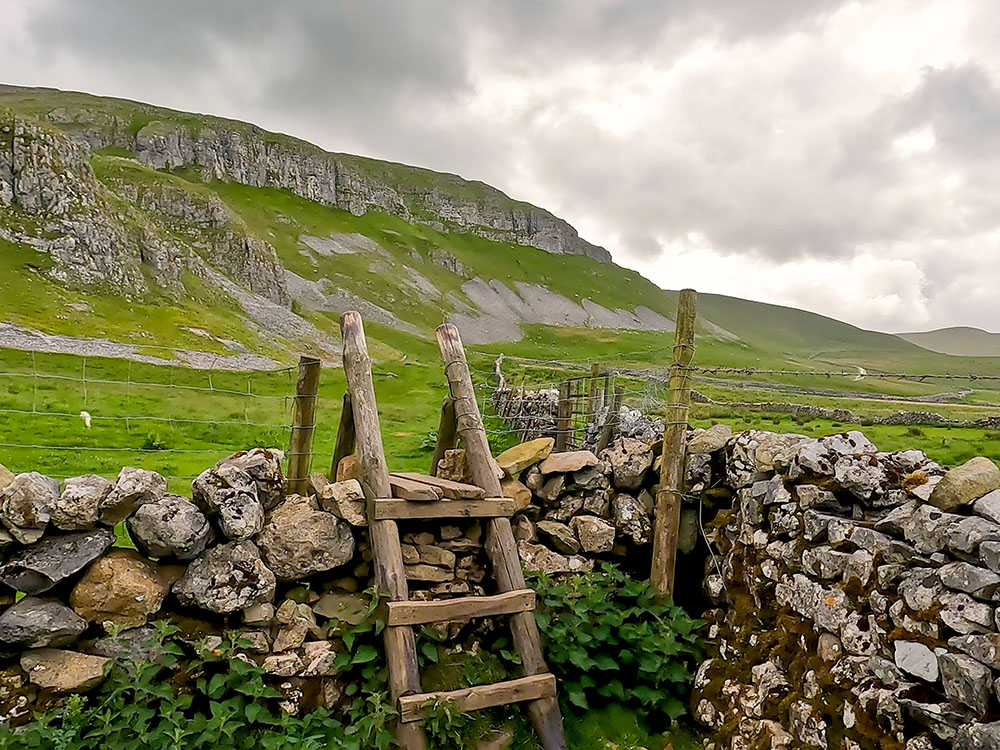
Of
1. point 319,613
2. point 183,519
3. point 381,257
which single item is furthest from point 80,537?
point 381,257

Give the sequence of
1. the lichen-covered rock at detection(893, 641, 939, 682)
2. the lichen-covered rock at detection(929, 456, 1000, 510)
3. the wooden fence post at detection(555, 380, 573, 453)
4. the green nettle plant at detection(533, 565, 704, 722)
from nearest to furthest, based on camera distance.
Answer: the lichen-covered rock at detection(893, 641, 939, 682), the lichen-covered rock at detection(929, 456, 1000, 510), the green nettle plant at detection(533, 565, 704, 722), the wooden fence post at detection(555, 380, 573, 453)

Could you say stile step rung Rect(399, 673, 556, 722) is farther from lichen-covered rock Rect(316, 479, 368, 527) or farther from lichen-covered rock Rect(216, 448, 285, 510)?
lichen-covered rock Rect(216, 448, 285, 510)

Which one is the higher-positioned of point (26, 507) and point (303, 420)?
point (303, 420)

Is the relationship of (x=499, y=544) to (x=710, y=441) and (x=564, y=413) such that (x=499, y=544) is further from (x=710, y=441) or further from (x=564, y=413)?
(x=564, y=413)

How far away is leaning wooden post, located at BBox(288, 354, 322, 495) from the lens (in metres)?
6.55

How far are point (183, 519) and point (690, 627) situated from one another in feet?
16.3

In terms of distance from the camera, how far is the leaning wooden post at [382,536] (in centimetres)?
509

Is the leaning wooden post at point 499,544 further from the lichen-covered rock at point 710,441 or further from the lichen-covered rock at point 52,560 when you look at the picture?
the lichen-covered rock at point 52,560

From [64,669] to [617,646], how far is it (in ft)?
15.7

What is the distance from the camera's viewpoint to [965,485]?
14.6ft

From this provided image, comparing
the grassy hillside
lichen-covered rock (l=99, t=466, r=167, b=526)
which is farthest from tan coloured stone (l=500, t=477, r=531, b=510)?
lichen-covered rock (l=99, t=466, r=167, b=526)

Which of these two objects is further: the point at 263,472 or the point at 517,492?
the point at 517,492

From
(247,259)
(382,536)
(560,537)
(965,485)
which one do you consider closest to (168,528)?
(382,536)

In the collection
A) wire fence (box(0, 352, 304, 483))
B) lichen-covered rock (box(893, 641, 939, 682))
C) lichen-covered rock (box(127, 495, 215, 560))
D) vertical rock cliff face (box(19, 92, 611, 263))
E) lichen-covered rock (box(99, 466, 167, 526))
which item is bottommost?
wire fence (box(0, 352, 304, 483))
